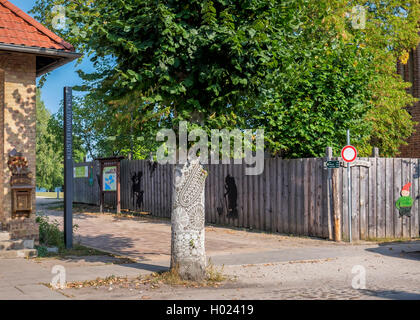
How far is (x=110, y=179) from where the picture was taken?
23.4 meters

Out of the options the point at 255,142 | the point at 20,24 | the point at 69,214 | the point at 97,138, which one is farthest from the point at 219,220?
the point at 97,138

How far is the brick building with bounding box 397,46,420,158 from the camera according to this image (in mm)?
25016

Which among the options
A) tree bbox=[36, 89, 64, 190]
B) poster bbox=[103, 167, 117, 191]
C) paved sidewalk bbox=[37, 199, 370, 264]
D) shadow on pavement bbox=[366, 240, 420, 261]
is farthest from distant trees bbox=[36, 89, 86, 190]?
shadow on pavement bbox=[366, 240, 420, 261]

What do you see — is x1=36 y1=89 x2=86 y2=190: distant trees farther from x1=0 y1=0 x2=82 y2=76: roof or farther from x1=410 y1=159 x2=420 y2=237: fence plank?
x1=410 y1=159 x2=420 y2=237: fence plank

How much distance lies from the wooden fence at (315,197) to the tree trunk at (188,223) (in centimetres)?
658

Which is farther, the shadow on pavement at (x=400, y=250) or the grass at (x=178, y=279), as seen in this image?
the shadow on pavement at (x=400, y=250)

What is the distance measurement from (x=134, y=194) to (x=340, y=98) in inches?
442

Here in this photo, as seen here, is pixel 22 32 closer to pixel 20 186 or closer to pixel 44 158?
pixel 20 186

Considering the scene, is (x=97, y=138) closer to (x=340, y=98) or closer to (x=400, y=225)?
(x=340, y=98)

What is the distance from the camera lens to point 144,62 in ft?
27.9

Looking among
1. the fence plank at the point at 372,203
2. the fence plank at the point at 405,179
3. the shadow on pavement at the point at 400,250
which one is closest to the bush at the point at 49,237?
the shadow on pavement at the point at 400,250

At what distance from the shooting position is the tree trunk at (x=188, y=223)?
8250mm

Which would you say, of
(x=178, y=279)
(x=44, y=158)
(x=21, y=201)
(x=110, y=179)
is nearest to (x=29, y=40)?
(x=21, y=201)

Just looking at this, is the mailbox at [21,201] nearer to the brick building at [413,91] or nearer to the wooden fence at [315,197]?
the wooden fence at [315,197]
